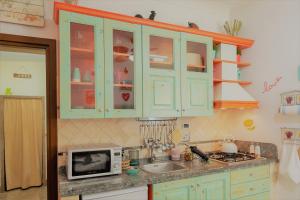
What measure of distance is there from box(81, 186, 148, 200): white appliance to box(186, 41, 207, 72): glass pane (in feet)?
4.25

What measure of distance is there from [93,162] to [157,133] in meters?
0.87

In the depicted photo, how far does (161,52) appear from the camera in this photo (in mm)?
2123

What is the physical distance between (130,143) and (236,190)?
1.18m

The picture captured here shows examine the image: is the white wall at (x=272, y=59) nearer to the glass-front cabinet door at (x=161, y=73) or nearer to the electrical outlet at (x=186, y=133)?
the electrical outlet at (x=186, y=133)

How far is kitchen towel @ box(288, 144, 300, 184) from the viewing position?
2131 mm

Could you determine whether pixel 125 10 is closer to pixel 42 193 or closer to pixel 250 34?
pixel 250 34

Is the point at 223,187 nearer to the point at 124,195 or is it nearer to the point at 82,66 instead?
the point at 124,195

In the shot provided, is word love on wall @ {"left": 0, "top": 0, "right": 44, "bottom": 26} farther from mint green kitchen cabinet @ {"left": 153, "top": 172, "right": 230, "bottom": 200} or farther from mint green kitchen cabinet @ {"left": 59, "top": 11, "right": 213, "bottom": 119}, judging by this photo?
mint green kitchen cabinet @ {"left": 153, "top": 172, "right": 230, "bottom": 200}

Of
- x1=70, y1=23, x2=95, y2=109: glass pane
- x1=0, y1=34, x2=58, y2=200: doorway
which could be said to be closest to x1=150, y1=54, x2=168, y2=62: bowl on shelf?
x1=70, y1=23, x2=95, y2=109: glass pane

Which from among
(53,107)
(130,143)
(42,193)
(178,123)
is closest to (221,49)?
(178,123)

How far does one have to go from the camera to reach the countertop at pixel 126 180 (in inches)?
59.1

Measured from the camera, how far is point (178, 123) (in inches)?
99.6

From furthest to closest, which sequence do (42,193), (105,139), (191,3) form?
1. (42,193)
2. (191,3)
3. (105,139)

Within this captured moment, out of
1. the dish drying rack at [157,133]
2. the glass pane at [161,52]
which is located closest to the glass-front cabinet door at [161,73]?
the glass pane at [161,52]
